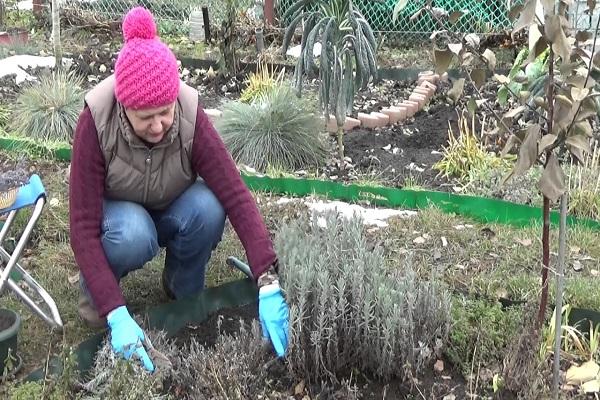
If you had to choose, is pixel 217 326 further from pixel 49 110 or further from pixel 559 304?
pixel 49 110

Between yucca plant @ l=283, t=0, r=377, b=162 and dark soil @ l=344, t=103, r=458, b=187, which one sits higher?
yucca plant @ l=283, t=0, r=377, b=162

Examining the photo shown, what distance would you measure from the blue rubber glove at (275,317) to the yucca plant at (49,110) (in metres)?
3.26

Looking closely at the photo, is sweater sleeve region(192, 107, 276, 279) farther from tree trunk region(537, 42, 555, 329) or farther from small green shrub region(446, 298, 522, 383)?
tree trunk region(537, 42, 555, 329)

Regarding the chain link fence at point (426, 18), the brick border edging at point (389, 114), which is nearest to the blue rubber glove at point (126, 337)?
the brick border edging at point (389, 114)

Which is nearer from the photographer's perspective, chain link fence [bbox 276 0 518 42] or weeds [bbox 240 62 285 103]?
weeds [bbox 240 62 285 103]

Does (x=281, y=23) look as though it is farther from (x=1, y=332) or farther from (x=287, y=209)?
(x=1, y=332)

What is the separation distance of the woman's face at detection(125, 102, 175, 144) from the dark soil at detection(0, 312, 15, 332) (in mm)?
852

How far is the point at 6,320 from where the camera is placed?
9.63 ft

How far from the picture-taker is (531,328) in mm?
2621

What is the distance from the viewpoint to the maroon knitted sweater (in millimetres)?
2773

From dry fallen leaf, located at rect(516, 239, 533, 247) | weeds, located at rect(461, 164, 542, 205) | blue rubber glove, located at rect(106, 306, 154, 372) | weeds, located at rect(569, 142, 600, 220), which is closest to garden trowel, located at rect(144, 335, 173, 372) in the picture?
blue rubber glove, located at rect(106, 306, 154, 372)

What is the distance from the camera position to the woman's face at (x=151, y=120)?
8.71 feet

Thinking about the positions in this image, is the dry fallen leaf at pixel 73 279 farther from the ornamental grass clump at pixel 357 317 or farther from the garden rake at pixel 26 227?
the ornamental grass clump at pixel 357 317

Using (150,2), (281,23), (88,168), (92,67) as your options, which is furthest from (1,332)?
(150,2)
